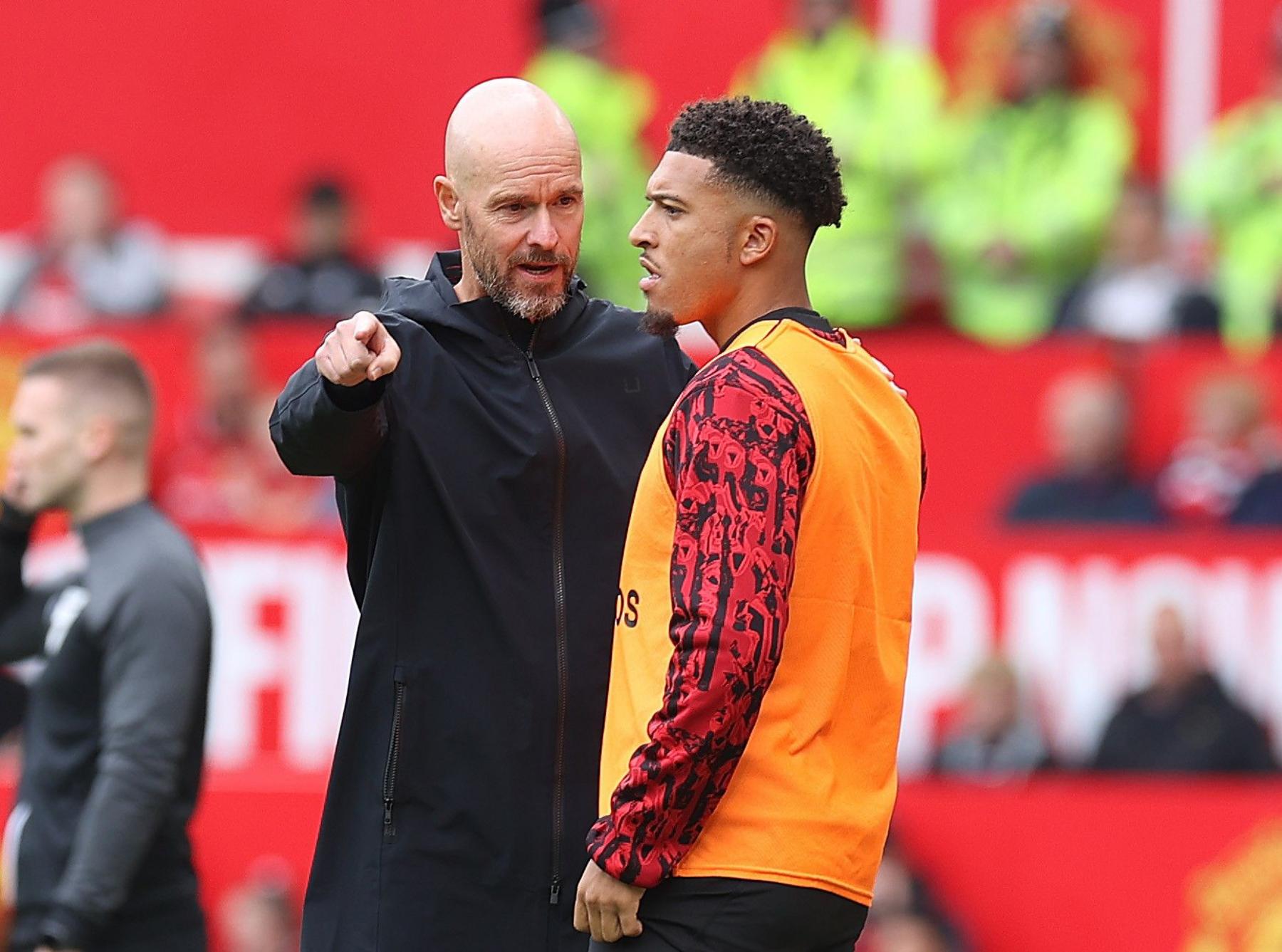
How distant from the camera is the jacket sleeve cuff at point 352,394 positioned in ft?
12.0

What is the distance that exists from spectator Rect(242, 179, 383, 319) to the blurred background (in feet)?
0.07

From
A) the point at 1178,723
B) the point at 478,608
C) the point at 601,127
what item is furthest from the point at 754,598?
the point at 601,127

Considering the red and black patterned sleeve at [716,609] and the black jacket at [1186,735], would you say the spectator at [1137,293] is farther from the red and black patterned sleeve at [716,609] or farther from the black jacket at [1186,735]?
the red and black patterned sleeve at [716,609]

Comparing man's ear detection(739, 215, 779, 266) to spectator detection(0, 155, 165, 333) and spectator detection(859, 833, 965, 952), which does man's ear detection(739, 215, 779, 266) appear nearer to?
spectator detection(859, 833, 965, 952)

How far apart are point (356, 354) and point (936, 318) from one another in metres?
7.33

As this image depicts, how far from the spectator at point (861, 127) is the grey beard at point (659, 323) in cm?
668

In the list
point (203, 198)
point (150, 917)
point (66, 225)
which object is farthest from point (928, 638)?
point (203, 198)

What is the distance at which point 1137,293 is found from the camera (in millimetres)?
10242

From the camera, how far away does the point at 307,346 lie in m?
9.29

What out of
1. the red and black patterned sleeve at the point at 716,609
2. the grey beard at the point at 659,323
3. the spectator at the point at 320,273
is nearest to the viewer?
the red and black patterned sleeve at the point at 716,609

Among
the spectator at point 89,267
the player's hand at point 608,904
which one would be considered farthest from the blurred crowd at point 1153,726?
the spectator at point 89,267

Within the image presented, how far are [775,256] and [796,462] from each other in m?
0.41

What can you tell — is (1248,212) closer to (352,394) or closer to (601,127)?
(601,127)

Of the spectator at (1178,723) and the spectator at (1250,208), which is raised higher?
the spectator at (1250,208)
